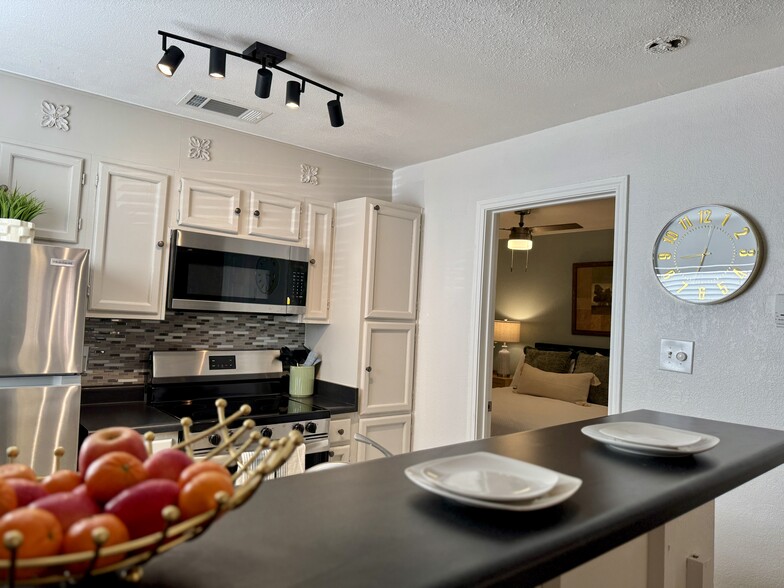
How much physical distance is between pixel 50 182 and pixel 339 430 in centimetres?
192

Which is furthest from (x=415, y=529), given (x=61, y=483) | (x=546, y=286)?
(x=546, y=286)

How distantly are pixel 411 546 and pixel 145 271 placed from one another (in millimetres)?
2447

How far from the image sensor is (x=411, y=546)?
2.34 ft

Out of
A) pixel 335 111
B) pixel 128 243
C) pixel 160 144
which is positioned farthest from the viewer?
pixel 160 144

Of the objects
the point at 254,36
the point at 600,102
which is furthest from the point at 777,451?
the point at 254,36

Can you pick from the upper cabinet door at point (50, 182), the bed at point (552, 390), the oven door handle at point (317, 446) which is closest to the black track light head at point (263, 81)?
the upper cabinet door at point (50, 182)

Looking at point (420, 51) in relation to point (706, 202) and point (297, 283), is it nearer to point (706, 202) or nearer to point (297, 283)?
point (706, 202)

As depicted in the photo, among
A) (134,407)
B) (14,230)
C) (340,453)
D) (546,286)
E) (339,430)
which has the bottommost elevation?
(340,453)

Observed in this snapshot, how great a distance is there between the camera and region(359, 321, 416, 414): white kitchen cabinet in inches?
128

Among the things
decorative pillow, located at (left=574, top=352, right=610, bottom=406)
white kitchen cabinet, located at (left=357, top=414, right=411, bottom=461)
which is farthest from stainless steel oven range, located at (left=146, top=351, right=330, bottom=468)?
decorative pillow, located at (left=574, top=352, right=610, bottom=406)

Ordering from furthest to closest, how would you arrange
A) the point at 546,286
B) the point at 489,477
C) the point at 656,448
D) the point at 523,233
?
the point at 546,286 → the point at 523,233 → the point at 656,448 → the point at 489,477

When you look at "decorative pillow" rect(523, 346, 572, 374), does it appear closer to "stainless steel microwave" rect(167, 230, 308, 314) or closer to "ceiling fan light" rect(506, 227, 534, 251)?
"ceiling fan light" rect(506, 227, 534, 251)

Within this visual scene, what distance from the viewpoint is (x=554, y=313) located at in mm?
6391

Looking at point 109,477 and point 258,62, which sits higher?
point 258,62
